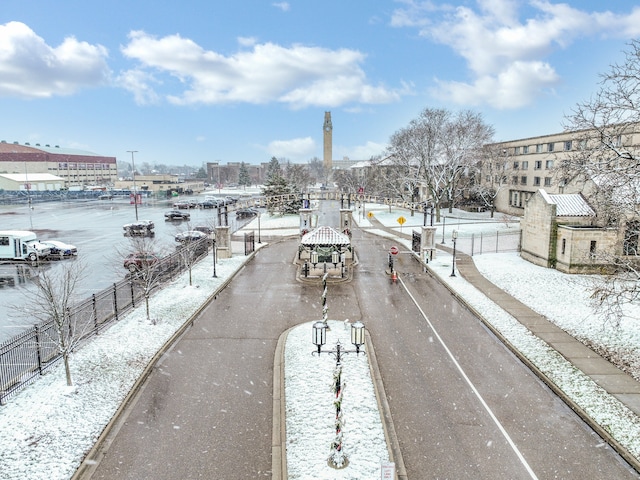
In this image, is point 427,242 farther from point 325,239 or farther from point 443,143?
point 443,143

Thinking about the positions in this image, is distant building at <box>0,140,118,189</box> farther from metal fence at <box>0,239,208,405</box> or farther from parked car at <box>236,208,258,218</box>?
metal fence at <box>0,239,208,405</box>

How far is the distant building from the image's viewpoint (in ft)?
449

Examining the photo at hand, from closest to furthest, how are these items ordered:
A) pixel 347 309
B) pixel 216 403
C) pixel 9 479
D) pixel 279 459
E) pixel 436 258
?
pixel 9 479
pixel 279 459
pixel 216 403
pixel 347 309
pixel 436 258

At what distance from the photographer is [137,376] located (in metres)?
13.5

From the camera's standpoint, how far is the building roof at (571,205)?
96.2 ft

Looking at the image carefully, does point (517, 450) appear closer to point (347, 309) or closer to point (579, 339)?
point (579, 339)

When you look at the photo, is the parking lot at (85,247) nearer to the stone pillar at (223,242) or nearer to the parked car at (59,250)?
the parked car at (59,250)

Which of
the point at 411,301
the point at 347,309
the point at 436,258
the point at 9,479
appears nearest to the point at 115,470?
the point at 9,479

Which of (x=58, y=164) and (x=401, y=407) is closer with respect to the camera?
(x=401, y=407)

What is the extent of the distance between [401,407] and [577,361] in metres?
6.83

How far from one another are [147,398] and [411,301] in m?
13.6

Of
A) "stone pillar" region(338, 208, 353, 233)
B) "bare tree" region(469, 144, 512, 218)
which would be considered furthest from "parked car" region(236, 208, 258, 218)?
"bare tree" region(469, 144, 512, 218)

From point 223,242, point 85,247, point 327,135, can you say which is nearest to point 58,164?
point 327,135

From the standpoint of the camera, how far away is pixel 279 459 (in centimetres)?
968
